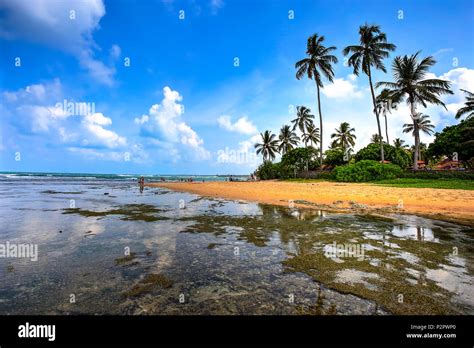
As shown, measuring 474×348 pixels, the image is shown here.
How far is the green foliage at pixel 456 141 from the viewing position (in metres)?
33.0

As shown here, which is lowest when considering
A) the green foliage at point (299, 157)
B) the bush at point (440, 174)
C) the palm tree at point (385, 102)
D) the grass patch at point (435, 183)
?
the grass patch at point (435, 183)

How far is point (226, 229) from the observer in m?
9.33

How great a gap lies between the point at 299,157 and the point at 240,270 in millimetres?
43814

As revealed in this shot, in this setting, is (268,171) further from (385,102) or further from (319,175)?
(385,102)

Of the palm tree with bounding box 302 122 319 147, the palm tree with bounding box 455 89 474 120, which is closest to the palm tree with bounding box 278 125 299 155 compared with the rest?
the palm tree with bounding box 302 122 319 147

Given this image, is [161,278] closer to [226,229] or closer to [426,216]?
[226,229]

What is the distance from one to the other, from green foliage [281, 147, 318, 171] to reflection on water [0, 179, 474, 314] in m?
37.4

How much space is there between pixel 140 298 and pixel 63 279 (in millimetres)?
2038

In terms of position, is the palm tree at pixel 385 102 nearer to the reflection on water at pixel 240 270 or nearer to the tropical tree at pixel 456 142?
the tropical tree at pixel 456 142

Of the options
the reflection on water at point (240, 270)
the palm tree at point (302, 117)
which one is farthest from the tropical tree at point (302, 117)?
the reflection on water at point (240, 270)

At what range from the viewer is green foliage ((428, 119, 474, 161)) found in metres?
33.0

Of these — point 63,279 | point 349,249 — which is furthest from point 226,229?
point 63,279

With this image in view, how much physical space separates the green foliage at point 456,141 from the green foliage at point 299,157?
19840mm

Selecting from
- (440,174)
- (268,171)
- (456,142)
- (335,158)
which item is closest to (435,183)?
(440,174)
